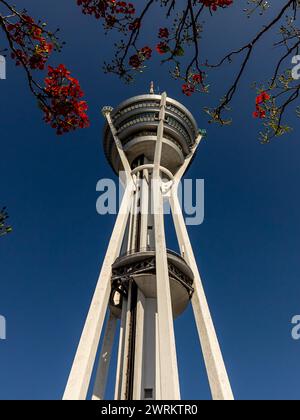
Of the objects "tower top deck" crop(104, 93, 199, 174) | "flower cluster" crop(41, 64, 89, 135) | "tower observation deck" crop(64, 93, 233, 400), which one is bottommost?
"flower cluster" crop(41, 64, 89, 135)

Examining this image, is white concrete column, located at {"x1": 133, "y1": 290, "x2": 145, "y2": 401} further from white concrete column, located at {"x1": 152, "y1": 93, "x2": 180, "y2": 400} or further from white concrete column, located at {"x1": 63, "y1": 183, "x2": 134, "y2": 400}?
white concrete column, located at {"x1": 152, "y1": 93, "x2": 180, "y2": 400}

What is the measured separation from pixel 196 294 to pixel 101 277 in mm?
6983

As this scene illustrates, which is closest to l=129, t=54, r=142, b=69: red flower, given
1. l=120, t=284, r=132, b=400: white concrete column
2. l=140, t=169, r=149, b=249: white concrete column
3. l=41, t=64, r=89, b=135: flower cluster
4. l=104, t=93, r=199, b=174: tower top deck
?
l=41, t=64, r=89, b=135: flower cluster

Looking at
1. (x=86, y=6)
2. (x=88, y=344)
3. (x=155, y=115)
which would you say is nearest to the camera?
(x=86, y=6)

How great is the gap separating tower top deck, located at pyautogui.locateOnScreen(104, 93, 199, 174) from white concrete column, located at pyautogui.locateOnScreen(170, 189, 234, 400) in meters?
5.83

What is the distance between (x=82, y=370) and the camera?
21.0m

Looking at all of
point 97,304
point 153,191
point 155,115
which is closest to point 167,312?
point 97,304

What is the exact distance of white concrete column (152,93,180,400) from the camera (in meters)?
19.4

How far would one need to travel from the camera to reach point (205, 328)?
983 inches

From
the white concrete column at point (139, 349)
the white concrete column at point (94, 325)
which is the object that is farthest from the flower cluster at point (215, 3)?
the white concrete column at point (139, 349)

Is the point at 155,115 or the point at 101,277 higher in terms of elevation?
the point at 155,115

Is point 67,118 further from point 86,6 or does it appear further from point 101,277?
point 101,277

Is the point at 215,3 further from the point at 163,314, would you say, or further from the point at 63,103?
the point at 163,314

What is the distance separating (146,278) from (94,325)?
16.6 ft
